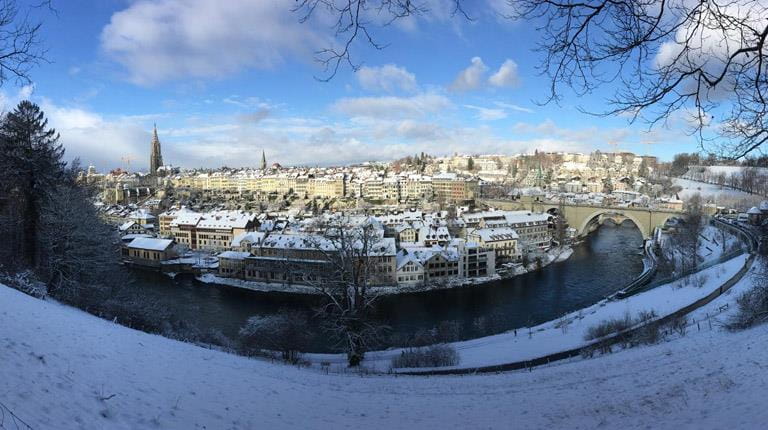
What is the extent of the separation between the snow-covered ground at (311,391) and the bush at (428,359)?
2335mm

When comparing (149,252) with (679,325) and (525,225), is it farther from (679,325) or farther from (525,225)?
(679,325)

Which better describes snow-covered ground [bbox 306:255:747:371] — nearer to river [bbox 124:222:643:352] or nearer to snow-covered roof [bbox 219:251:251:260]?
river [bbox 124:222:643:352]

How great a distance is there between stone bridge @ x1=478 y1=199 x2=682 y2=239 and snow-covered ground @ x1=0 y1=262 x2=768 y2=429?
3282cm

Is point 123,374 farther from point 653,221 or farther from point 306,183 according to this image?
point 306,183

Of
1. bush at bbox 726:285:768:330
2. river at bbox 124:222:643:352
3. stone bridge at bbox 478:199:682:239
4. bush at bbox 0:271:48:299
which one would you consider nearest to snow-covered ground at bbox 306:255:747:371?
river at bbox 124:222:643:352

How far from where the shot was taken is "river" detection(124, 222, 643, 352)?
51.3 ft

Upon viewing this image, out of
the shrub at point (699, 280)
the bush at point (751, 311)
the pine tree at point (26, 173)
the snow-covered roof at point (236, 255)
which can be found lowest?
the snow-covered roof at point (236, 255)

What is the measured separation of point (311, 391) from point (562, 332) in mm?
9389

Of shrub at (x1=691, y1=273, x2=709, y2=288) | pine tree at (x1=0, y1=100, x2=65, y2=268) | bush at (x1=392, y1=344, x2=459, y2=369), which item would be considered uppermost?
pine tree at (x1=0, y1=100, x2=65, y2=268)

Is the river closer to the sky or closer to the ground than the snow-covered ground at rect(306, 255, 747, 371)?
closer to the ground

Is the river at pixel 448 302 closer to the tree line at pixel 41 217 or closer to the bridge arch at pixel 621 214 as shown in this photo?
the tree line at pixel 41 217

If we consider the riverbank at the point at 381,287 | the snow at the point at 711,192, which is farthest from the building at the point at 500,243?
the snow at the point at 711,192

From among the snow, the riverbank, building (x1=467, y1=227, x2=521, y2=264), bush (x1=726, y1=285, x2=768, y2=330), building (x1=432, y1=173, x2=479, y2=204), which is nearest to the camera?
bush (x1=726, y1=285, x2=768, y2=330)

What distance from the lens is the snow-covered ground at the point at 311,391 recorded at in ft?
10.7
